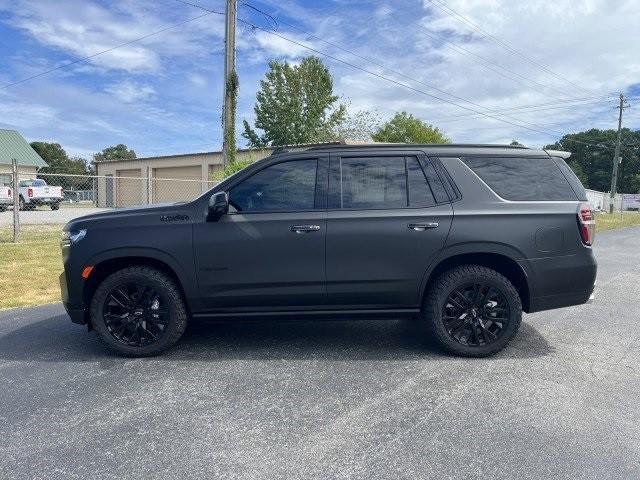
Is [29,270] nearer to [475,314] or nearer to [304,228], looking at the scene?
[304,228]

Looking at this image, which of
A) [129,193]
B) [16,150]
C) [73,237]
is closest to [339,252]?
[73,237]

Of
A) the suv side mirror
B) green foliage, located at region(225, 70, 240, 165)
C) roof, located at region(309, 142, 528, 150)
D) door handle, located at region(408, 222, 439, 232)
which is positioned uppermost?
green foliage, located at region(225, 70, 240, 165)

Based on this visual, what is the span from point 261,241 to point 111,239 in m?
1.30

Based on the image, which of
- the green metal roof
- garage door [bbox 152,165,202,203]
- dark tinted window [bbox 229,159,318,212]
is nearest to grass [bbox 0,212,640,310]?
dark tinted window [bbox 229,159,318,212]

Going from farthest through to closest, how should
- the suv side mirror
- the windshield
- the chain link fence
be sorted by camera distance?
the windshield < the chain link fence < the suv side mirror

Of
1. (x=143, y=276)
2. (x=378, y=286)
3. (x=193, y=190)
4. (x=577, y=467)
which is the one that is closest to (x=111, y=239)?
(x=143, y=276)

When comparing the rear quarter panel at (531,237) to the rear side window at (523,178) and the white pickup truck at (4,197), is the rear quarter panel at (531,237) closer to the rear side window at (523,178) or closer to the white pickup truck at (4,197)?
the rear side window at (523,178)

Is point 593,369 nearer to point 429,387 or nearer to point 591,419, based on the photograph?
point 591,419

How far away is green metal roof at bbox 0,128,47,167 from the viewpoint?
45822mm

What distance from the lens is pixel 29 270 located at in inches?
318

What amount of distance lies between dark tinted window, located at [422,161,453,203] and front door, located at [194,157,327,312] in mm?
1003

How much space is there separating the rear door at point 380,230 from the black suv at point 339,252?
0.03 feet

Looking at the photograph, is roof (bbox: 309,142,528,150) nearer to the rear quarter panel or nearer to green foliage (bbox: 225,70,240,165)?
the rear quarter panel

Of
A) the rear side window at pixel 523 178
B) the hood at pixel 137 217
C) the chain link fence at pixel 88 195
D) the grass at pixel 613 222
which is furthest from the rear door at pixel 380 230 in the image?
the grass at pixel 613 222
